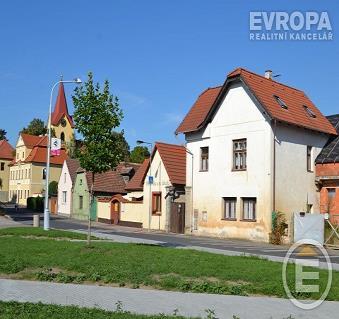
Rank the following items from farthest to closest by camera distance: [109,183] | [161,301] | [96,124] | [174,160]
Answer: [109,183] → [174,160] → [96,124] → [161,301]

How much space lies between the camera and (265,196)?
28.1 m

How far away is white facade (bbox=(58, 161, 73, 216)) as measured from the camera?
55.9 metres

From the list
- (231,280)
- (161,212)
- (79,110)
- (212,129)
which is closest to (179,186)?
(161,212)

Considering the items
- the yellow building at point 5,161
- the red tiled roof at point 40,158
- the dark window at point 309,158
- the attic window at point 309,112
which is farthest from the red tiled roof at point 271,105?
the yellow building at point 5,161

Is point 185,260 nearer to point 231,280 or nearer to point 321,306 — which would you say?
point 231,280

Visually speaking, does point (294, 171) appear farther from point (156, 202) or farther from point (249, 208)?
point (156, 202)

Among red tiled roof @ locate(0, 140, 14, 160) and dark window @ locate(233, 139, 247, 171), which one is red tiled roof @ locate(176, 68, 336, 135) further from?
red tiled roof @ locate(0, 140, 14, 160)

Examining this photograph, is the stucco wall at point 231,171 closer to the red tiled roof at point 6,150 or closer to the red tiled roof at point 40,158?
the red tiled roof at point 40,158

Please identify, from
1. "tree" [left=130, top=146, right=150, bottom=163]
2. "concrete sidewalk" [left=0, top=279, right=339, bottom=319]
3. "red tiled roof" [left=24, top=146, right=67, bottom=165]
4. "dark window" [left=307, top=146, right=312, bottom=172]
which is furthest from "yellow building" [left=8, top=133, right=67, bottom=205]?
"concrete sidewalk" [left=0, top=279, right=339, bottom=319]

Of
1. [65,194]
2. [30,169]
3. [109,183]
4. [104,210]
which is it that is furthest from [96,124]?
[30,169]

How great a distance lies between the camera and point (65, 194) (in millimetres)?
57562

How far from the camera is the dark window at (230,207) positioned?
99.5ft

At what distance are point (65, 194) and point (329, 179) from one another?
3479 centimetres

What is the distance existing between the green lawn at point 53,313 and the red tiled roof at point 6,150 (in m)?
100
